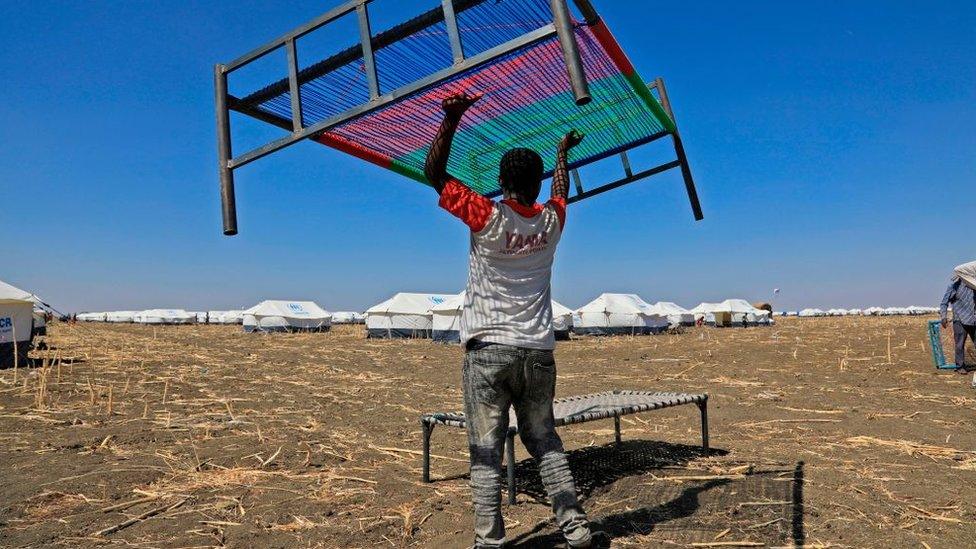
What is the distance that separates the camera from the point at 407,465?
5.34m

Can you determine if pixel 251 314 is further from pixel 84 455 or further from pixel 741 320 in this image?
pixel 741 320

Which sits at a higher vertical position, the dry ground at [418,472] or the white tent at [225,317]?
the white tent at [225,317]

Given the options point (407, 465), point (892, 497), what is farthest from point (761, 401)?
point (407, 465)

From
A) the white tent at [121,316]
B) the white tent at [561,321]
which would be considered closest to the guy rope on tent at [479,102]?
the white tent at [561,321]

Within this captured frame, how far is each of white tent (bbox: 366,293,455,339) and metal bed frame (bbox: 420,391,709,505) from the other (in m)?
33.0

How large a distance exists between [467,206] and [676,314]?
65369 mm

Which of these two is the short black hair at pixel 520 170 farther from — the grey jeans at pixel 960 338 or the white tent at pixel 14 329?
the white tent at pixel 14 329

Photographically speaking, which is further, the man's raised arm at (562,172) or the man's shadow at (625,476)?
the man's shadow at (625,476)

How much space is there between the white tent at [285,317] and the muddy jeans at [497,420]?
50.5m

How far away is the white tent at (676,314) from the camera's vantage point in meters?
64.3

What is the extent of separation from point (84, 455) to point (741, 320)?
69.7m

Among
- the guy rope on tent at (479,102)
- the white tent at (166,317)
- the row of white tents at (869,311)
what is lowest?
the row of white tents at (869,311)

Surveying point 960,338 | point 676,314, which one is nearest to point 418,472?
point 960,338

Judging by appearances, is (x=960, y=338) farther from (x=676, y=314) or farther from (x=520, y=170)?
(x=676, y=314)
